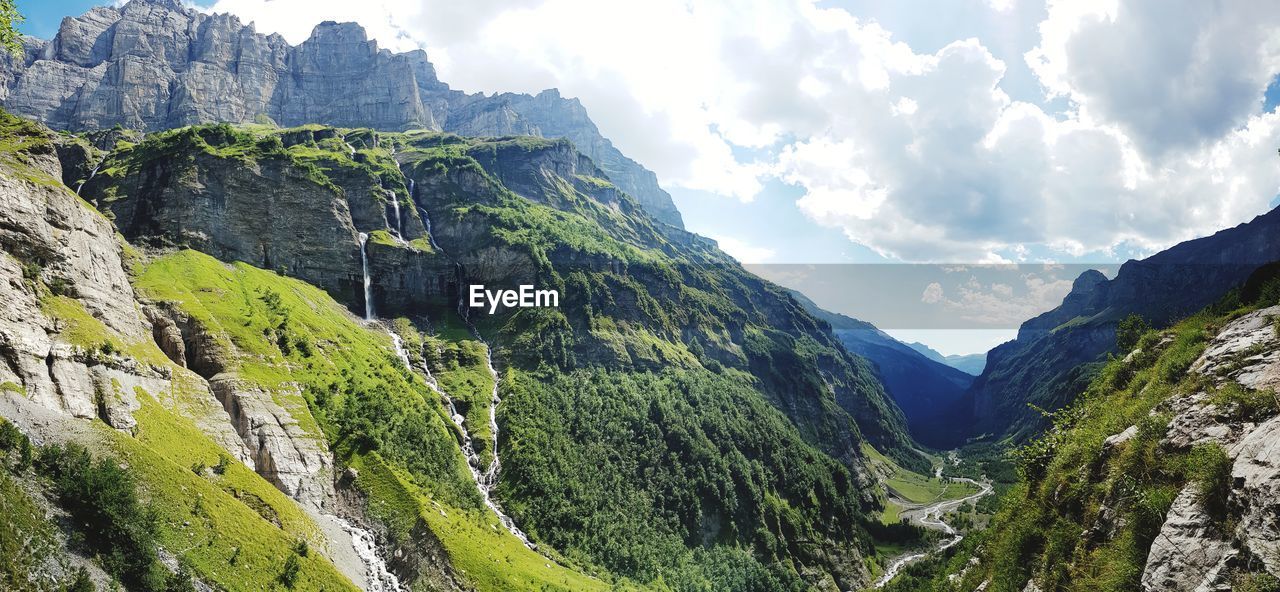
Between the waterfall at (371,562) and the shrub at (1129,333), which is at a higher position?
the shrub at (1129,333)

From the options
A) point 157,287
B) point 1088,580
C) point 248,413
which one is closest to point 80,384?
point 248,413

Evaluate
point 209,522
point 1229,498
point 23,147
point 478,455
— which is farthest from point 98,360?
point 1229,498

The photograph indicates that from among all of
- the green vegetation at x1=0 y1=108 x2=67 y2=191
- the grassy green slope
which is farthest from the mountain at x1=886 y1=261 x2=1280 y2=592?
the green vegetation at x1=0 y1=108 x2=67 y2=191

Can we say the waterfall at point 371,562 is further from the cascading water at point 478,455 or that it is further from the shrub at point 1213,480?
the shrub at point 1213,480

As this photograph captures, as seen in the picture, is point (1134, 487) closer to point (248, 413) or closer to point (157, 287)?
point (248, 413)

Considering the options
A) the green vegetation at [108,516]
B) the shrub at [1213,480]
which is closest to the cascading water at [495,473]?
the green vegetation at [108,516]

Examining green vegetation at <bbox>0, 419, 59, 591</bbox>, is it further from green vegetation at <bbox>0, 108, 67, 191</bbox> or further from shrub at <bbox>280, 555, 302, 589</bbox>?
green vegetation at <bbox>0, 108, 67, 191</bbox>
